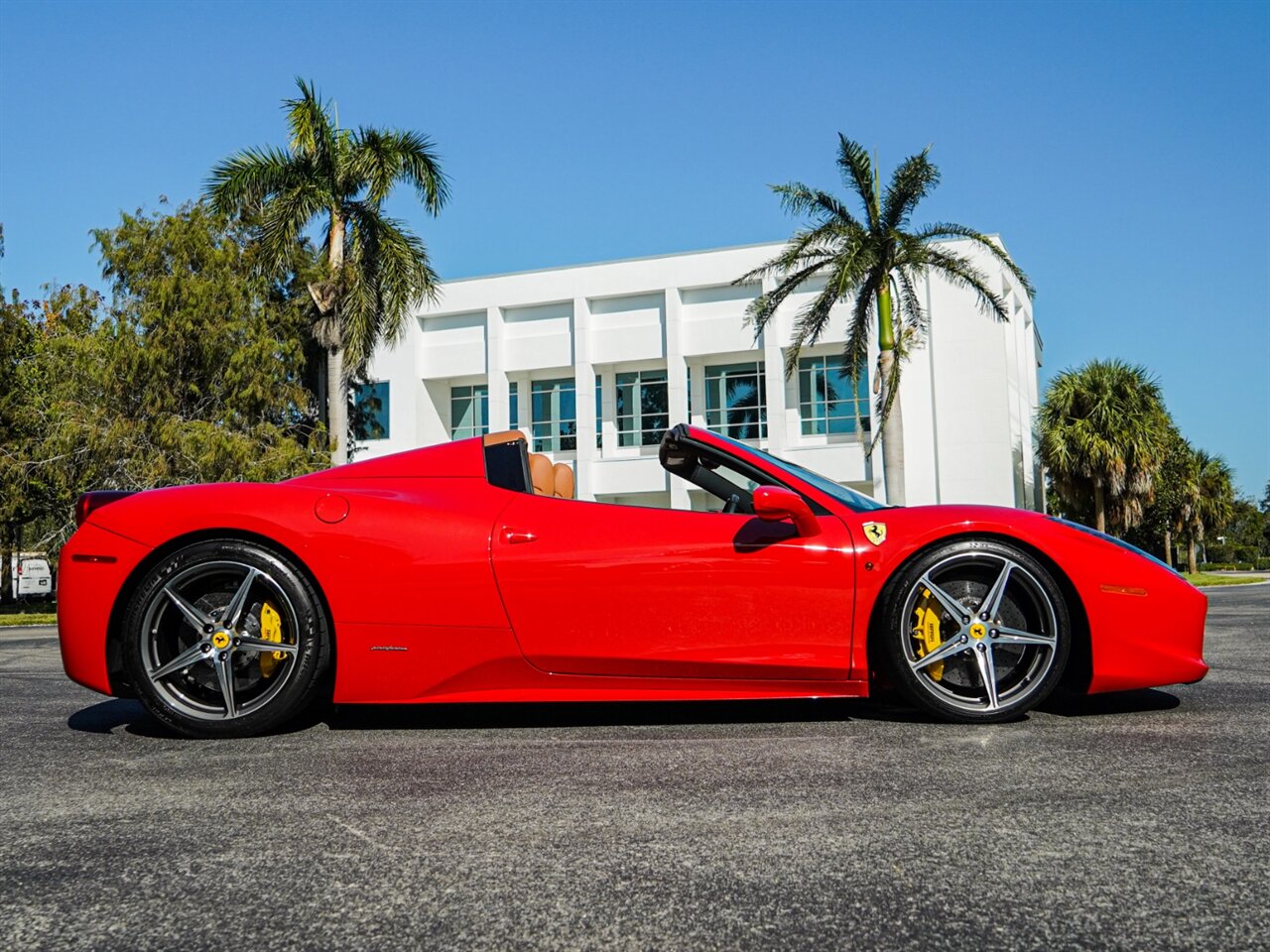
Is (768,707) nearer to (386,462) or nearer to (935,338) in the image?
(386,462)

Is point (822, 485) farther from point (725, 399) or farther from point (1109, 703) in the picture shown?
point (725, 399)

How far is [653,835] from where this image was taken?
238cm

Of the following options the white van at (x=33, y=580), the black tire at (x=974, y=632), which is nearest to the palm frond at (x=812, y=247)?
the black tire at (x=974, y=632)

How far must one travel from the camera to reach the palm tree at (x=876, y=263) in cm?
2330

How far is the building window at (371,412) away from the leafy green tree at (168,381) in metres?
10.3

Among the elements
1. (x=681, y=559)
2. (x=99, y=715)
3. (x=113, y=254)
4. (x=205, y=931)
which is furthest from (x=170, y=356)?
(x=205, y=931)

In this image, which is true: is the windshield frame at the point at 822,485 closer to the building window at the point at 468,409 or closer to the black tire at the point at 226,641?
the black tire at the point at 226,641

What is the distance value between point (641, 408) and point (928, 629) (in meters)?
33.1

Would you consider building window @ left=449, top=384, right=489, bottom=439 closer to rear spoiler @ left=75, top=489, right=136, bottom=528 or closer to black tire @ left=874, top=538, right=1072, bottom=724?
rear spoiler @ left=75, top=489, right=136, bottom=528

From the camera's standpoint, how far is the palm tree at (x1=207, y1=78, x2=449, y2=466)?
22344 mm

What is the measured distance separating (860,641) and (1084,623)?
0.83m

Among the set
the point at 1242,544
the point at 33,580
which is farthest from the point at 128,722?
the point at 1242,544

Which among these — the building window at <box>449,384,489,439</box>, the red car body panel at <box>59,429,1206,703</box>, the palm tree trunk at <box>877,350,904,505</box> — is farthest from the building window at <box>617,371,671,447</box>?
the red car body panel at <box>59,429,1206,703</box>

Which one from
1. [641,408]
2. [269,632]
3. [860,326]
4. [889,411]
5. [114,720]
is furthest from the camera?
[641,408]
